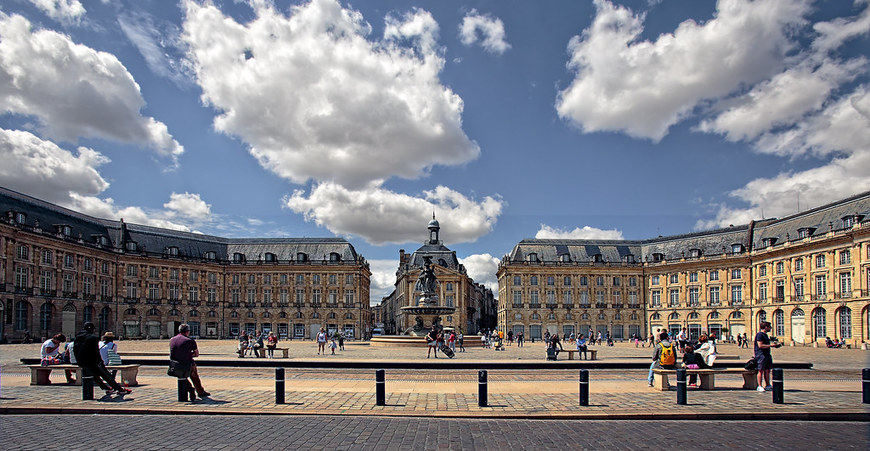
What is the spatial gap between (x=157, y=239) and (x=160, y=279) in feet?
22.2

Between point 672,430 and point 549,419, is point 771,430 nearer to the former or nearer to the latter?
point 672,430

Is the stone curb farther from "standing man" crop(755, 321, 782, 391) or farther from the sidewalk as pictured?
"standing man" crop(755, 321, 782, 391)

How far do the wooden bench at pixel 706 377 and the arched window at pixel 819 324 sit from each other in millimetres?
54938

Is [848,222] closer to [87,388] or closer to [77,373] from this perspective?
[77,373]

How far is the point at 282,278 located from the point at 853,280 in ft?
243

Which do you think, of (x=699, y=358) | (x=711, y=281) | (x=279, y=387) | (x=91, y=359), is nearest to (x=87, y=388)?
(x=91, y=359)

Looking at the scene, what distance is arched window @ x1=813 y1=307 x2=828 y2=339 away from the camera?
62.9 metres

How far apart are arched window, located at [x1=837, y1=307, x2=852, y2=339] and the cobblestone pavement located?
56299 millimetres

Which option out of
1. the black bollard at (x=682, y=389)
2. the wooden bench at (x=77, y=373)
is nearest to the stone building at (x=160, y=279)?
the wooden bench at (x=77, y=373)

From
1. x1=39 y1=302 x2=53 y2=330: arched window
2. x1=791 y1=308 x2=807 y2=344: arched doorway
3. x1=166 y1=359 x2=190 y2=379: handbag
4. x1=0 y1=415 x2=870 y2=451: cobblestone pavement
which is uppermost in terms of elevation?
x1=166 y1=359 x2=190 y2=379: handbag

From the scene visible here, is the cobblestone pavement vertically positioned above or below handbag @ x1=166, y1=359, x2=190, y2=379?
below

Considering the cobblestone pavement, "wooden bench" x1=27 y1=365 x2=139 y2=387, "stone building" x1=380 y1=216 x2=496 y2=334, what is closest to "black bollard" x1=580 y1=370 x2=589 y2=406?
the cobblestone pavement

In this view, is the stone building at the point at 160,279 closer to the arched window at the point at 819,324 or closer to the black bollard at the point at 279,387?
the black bollard at the point at 279,387

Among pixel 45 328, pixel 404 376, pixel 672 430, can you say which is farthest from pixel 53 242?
pixel 672 430
